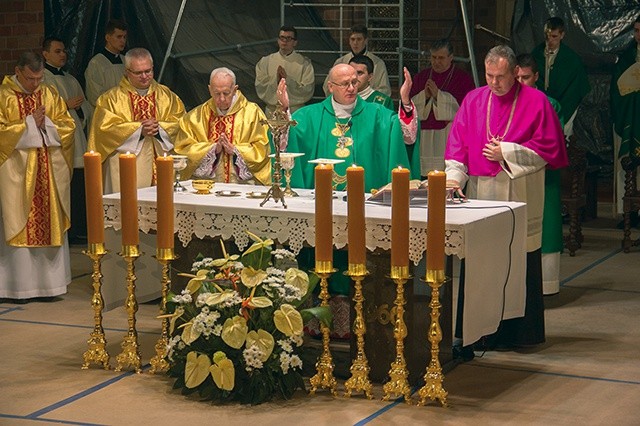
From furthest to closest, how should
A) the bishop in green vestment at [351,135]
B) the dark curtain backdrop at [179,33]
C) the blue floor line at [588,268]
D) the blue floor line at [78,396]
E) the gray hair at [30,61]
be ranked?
the dark curtain backdrop at [179,33], the blue floor line at [588,268], the gray hair at [30,61], the bishop in green vestment at [351,135], the blue floor line at [78,396]

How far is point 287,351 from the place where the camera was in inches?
237

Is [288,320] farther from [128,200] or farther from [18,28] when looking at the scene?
[18,28]

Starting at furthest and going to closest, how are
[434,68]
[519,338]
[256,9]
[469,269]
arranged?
[256,9] → [434,68] → [519,338] → [469,269]

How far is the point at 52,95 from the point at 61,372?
2599mm

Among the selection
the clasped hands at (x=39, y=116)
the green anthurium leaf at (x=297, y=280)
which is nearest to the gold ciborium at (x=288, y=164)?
the green anthurium leaf at (x=297, y=280)

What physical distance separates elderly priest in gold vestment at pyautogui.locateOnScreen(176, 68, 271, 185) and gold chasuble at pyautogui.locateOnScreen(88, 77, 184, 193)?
0.38 meters

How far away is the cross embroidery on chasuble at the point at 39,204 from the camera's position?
8.56 metres

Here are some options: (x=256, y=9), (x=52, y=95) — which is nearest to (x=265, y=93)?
(x=256, y=9)

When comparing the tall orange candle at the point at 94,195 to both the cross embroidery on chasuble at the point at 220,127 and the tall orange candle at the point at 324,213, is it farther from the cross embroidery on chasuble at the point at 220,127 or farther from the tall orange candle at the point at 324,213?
the cross embroidery on chasuble at the point at 220,127

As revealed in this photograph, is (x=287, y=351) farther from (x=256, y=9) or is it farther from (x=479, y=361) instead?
(x=256, y=9)

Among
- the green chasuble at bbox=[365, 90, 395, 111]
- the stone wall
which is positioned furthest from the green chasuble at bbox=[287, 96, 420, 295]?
the stone wall

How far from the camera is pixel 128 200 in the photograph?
648cm

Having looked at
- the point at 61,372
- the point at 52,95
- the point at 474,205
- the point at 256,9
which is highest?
the point at 256,9

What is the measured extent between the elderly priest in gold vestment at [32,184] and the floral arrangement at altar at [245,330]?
8.75 ft
